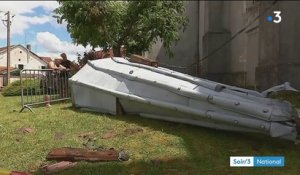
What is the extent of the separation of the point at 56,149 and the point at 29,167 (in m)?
0.49

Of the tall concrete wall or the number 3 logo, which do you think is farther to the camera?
the tall concrete wall

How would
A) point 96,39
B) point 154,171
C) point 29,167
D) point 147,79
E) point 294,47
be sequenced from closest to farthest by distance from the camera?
point 154,171 < point 29,167 < point 147,79 < point 294,47 < point 96,39

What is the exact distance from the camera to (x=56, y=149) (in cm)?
626

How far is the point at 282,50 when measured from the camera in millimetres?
12609

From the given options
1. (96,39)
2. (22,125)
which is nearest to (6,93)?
(96,39)

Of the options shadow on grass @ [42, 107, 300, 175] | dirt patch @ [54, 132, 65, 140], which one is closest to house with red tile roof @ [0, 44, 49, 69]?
dirt patch @ [54, 132, 65, 140]

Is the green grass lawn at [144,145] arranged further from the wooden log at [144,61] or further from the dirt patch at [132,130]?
the wooden log at [144,61]

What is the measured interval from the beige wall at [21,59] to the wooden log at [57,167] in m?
63.1

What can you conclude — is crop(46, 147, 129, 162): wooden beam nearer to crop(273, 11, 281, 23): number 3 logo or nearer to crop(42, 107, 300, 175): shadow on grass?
crop(42, 107, 300, 175): shadow on grass

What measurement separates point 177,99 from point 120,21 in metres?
11.3

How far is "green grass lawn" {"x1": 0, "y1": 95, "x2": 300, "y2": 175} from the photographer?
5613 millimetres

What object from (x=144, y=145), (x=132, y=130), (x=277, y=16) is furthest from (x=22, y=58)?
(x=144, y=145)

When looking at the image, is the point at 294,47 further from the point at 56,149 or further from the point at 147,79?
the point at 56,149

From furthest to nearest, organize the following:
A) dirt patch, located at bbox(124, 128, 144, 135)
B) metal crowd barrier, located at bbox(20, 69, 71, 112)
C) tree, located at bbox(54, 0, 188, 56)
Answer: tree, located at bbox(54, 0, 188, 56) → metal crowd barrier, located at bbox(20, 69, 71, 112) → dirt patch, located at bbox(124, 128, 144, 135)
